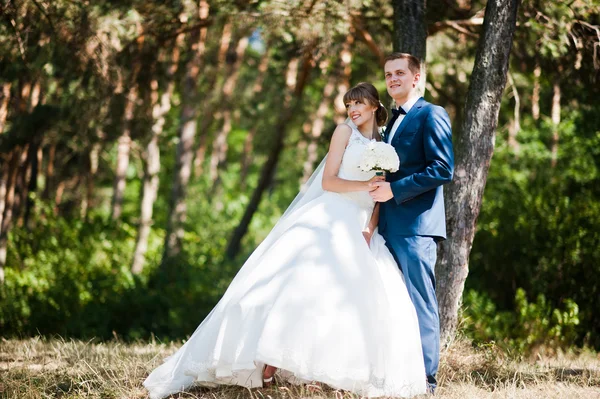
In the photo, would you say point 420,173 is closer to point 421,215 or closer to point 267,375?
point 421,215

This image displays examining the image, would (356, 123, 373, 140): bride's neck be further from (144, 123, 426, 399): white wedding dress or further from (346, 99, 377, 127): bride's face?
(144, 123, 426, 399): white wedding dress

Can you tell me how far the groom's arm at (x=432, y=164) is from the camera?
3.92 metres

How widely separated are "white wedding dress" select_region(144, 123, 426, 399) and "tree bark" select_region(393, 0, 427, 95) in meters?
1.81

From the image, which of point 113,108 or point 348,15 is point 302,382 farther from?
point 113,108

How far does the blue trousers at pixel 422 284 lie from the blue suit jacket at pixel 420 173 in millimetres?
74

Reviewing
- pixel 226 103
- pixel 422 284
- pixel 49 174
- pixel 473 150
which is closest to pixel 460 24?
pixel 473 150

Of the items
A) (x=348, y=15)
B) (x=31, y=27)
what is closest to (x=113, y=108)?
(x=31, y=27)

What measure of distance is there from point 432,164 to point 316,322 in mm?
1265

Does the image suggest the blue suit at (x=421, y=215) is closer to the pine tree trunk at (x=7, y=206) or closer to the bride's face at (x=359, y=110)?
the bride's face at (x=359, y=110)

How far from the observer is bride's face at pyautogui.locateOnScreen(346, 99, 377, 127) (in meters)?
4.33

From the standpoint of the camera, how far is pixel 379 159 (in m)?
3.81

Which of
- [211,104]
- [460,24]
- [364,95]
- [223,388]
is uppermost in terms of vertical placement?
[460,24]

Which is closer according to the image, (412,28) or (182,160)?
(412,28)

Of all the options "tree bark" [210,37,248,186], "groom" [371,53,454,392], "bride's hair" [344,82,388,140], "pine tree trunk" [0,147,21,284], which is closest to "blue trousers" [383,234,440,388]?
"groom" [371,53,454,392]
